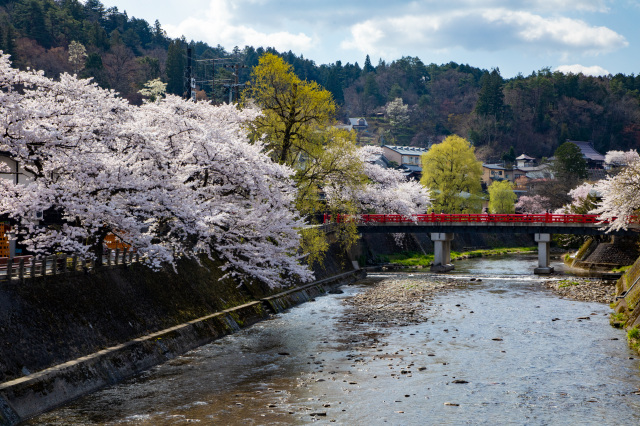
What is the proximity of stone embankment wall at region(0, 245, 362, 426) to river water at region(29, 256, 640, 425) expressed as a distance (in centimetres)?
79

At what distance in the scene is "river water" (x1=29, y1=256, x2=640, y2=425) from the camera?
69.6 ft

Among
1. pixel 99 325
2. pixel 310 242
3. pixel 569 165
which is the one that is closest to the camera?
pixel 99 325

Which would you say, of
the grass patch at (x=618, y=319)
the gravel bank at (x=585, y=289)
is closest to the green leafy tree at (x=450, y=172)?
the gravel bank at (x=585, y=289)

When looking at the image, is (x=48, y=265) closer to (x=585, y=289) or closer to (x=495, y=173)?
(x=585, y=289)

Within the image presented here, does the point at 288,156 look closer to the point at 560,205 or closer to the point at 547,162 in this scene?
the point at 560,205

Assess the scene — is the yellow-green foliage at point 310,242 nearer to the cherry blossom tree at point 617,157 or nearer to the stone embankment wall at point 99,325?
the stone embankment wall at point 99,325

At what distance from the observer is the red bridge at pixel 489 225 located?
225 feet

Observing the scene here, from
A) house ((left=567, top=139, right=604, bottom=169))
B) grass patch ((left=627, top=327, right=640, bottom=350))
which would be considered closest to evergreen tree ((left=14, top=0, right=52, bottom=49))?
house ((left=567, top=139, right=604, bottom=169))

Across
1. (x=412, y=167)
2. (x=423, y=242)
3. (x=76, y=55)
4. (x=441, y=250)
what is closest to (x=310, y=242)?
(x=441, y=250)

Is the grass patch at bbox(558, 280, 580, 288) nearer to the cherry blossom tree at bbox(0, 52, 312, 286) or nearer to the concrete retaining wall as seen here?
the cherry blossom tree at bbox(0, 52, 312, 286)

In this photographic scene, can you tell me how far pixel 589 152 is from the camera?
163m

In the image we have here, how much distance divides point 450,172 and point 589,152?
92.8 metres

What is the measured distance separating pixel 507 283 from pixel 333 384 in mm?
36827

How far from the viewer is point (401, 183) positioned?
8800 cm
